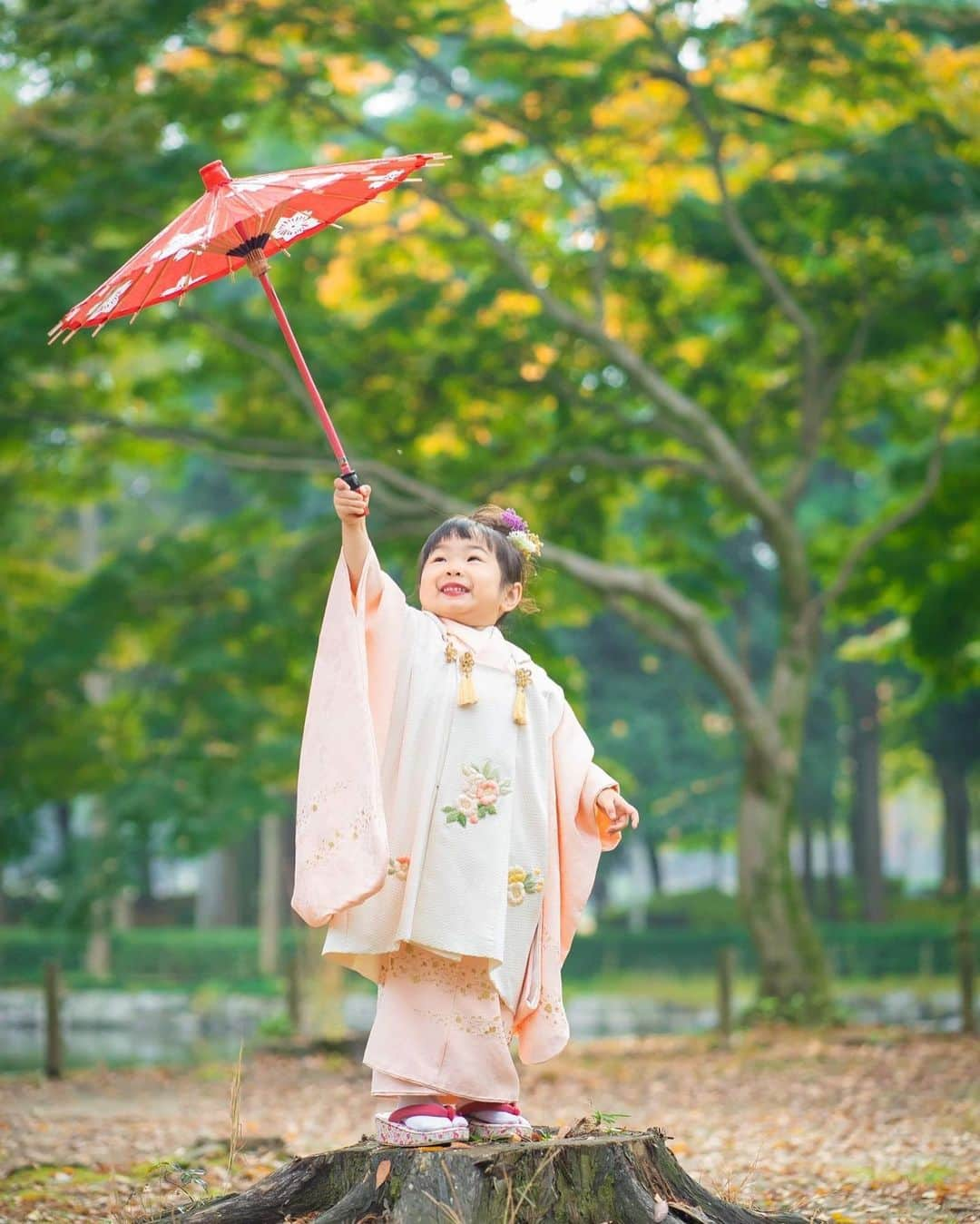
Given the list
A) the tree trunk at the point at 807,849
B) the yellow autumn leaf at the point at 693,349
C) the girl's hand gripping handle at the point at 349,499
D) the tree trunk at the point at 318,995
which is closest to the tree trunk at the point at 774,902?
the tree trunk at the point at 318,995

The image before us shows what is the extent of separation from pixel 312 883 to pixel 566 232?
10400 millimetres

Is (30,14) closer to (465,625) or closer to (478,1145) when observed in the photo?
(465,625)

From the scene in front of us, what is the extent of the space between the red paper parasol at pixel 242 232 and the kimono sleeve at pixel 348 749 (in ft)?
1.28

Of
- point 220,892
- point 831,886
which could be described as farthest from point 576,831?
point 831,886

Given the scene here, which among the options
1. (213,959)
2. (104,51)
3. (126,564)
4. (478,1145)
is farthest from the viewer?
(213,959)

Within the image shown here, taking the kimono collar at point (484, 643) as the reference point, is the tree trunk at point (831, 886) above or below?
below

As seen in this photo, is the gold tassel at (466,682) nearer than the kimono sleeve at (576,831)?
Yes

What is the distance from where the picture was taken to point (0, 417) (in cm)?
1264

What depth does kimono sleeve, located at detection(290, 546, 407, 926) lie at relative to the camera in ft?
13.6

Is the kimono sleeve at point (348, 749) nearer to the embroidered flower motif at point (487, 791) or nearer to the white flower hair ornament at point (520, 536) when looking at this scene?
the embroidered flower motif at point (487, 791)

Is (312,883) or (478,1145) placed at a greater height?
(312,883)

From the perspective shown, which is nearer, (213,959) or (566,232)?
(566,232)

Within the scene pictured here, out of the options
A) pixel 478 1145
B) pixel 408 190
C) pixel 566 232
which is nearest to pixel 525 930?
pixel 478 1145

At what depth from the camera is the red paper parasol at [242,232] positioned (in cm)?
410
